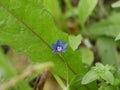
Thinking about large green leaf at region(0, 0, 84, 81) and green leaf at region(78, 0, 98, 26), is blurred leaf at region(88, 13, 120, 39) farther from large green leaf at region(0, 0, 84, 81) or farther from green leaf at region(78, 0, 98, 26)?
large green leaf at region(0, 0, 84, 81)

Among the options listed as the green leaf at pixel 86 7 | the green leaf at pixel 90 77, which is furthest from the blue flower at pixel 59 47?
the green leaf at pixel 86 7

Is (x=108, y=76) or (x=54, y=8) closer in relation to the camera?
(x=108, y=76)

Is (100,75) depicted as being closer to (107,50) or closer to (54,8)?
(107,50)

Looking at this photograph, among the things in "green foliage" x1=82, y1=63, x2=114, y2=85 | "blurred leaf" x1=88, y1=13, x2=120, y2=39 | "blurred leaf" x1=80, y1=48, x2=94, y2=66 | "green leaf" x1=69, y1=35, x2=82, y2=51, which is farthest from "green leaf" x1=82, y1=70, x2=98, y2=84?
"blurred leaf" x1=88, y1=13, x2=120, y2=39

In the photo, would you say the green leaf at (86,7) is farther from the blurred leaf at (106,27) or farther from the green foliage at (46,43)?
the green foliage at (46,43)

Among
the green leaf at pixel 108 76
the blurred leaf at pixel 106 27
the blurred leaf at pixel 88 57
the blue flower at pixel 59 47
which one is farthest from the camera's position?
the blurred leaf at pixel 106 27

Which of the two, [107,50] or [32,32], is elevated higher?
[32,32]

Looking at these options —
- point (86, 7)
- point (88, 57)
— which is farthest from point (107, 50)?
point (86, 7)
